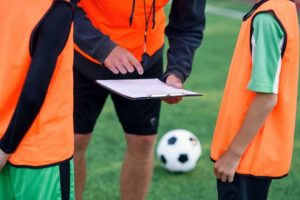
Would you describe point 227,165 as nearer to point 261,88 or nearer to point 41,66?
point 261,88

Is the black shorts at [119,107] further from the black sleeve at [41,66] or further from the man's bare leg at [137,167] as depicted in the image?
the black sleeve at [41,66]

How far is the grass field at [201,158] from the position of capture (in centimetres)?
338

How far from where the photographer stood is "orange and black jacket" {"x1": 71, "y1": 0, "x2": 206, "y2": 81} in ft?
7.80

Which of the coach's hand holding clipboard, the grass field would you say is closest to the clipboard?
the coach's hand holding clipboard

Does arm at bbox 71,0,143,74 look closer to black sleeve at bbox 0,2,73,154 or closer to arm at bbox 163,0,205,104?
arm at bbox 163,0,205,104

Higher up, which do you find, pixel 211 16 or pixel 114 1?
pixel 114 1

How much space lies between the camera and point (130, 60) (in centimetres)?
232

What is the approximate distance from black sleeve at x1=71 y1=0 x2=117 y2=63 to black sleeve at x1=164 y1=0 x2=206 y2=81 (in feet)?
1.17

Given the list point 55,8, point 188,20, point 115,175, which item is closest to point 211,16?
point 115,175

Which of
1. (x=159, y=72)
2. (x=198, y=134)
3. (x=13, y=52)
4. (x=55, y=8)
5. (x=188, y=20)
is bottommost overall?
(x=198, y=134)

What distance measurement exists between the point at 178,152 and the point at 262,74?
5.76ft

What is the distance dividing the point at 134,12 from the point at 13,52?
2.81 feet

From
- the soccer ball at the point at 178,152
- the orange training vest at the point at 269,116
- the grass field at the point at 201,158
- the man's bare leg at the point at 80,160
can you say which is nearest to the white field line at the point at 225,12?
the grass field at the point at 201,158

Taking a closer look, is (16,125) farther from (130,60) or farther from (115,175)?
(115,175)
